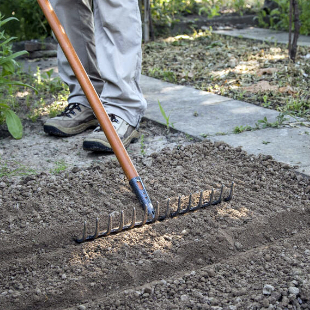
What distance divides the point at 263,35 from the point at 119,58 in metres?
3.61

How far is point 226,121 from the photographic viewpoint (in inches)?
115

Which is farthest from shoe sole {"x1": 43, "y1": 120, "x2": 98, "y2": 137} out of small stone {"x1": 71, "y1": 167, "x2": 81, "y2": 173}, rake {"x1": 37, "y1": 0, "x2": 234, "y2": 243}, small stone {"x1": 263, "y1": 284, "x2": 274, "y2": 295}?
small stone {"x1": 263, "y1": 284, "x2": 274, "y2": 295}

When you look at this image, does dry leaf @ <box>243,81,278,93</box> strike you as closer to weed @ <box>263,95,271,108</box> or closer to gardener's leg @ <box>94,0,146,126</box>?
weed @ <box>263,95,271,108</box>

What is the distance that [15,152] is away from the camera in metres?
2.63

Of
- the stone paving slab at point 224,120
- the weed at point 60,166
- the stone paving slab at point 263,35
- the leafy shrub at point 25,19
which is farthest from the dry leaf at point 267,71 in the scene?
the leafy shrub at point 25,19

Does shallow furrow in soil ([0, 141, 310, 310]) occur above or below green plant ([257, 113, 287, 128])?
below

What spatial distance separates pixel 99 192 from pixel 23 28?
397 cm

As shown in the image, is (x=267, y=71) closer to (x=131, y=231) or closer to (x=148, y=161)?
(x=148, y=161)

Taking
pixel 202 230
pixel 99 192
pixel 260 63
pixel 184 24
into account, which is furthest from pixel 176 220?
pixel 184 24

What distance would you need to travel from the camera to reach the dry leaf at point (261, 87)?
3.49m

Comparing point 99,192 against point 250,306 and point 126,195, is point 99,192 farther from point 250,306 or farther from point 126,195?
point 250,306

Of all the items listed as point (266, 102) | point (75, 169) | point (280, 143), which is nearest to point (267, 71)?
point (266, 102)

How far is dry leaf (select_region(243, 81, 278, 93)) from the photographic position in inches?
137

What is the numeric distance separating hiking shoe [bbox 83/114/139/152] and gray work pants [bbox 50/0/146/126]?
4cm
